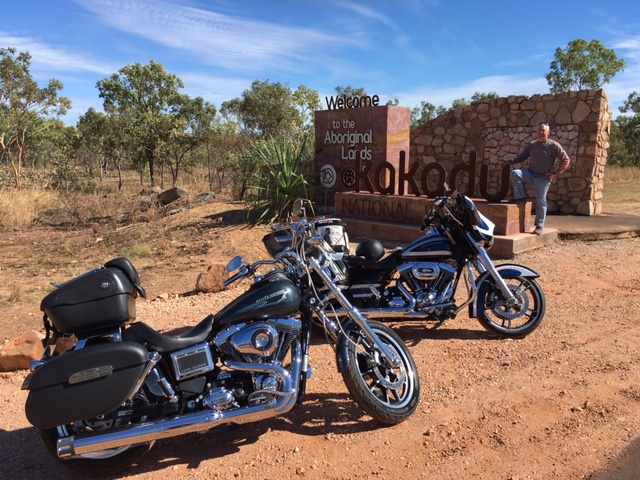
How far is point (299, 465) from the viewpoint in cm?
302

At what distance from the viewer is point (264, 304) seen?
121 inches

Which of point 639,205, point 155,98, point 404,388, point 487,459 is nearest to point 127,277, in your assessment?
point 404,388

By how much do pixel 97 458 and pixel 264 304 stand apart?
4.00 ft

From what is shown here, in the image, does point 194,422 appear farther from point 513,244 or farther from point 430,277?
point 513,244

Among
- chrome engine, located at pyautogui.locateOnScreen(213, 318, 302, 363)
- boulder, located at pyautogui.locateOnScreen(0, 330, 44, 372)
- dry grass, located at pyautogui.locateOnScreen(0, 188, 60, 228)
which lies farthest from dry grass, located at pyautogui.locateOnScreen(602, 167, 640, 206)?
dry grass, located at pyautogui.locateOnScreen(0, 188, 60, 228)

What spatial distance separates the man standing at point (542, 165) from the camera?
8.32 meters

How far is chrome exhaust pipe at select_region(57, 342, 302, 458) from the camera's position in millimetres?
2768

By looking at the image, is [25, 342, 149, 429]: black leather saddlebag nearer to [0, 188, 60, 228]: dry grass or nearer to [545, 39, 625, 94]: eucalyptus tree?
[0, 188, 60, 228]: dry grass

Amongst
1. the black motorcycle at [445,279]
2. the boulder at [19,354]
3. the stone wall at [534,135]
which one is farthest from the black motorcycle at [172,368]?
the stone wall at [534,135]

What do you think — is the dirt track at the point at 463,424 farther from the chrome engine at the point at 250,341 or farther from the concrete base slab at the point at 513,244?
the concrete base slab at the point at 513,244

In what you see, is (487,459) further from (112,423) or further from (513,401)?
(112,423)

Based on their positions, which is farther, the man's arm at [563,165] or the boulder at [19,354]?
the man's arm at [563,165]

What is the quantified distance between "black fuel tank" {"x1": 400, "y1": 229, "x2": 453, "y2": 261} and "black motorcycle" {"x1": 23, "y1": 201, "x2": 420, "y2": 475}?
1506 mm

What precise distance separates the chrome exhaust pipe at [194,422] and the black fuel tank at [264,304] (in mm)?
250
